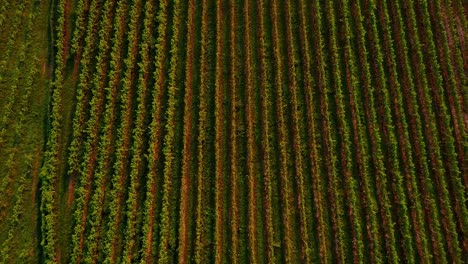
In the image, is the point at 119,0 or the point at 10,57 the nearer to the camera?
the point at 10,57

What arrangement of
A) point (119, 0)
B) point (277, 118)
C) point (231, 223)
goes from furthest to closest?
point (119, 0) < point (277, 118) < point (231, 223)

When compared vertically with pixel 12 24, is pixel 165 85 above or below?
below

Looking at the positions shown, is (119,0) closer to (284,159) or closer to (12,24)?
(12,24)

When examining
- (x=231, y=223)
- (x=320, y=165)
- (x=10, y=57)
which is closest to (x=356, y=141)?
(x=320, y=165)

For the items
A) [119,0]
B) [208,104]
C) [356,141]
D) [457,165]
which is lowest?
[457,165]

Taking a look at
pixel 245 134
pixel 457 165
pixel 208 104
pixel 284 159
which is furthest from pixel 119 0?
pixel 457 165

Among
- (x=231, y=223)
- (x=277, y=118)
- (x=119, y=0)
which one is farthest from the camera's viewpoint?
(x=119, y=0)
